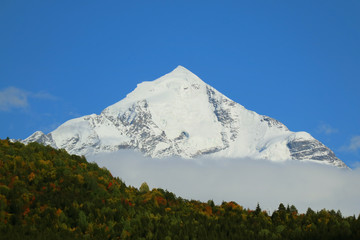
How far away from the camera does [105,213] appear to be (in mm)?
35188

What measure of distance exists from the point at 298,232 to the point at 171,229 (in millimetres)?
8656

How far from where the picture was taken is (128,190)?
142 ft

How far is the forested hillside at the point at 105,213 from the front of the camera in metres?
32.3

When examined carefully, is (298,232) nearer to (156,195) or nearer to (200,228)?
(200,228)

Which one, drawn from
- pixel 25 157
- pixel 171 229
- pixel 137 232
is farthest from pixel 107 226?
pixel 25 157

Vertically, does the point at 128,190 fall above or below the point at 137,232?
above

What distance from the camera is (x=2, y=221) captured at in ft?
105

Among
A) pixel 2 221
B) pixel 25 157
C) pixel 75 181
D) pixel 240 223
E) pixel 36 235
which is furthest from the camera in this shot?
pixel 25 157

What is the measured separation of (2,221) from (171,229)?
426 inches

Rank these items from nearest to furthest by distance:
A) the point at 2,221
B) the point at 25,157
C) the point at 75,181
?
the point at 2,221 → the point at 75,181 → the point at 25,157

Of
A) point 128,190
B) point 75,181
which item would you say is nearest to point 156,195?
point 128,190

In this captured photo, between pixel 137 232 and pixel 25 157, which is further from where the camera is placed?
pixel 25 157

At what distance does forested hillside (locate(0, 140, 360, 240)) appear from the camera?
32312 mm

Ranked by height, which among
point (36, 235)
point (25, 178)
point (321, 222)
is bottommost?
point (36, 235)
